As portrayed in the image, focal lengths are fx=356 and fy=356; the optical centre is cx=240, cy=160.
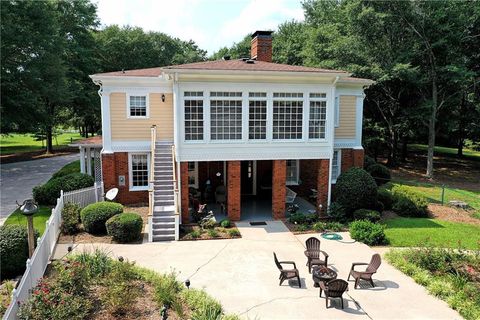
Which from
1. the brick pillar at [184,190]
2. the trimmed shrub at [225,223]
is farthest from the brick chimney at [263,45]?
the trimmed shrub at [225,223]

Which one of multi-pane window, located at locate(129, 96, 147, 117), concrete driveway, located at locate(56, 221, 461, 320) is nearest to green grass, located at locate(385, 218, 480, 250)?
concrete driveway, located at locate(56, 221, 461, 320)

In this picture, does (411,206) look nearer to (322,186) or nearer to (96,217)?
(322,186)

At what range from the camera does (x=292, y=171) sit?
20375 millimetres

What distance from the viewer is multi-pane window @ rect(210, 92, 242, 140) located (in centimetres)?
1512

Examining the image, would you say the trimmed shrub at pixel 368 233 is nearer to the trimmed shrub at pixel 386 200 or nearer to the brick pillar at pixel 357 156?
the trimmed shrub at pixel 386 200

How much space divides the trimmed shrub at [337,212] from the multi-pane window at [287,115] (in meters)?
3.60

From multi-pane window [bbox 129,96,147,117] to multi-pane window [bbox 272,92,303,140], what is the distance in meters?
6.72

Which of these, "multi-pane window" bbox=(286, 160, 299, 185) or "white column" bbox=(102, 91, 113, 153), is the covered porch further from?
"multi-pane window" bbox=(286, 160, 299, 185)

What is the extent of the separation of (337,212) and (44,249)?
11.5 m

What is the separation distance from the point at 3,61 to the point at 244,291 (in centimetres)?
2638

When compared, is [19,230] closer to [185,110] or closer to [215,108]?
[185,110]

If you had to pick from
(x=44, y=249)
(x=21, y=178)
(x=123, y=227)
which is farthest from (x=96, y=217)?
(x=21, y=178)

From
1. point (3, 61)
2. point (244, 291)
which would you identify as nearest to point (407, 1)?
point (244, 291)

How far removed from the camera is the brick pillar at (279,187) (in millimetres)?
16016
